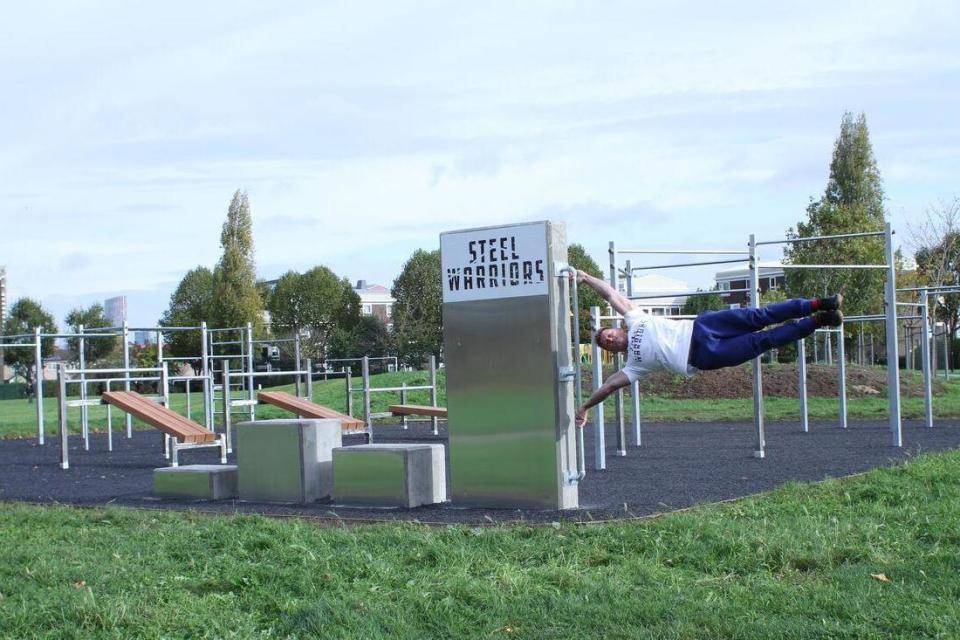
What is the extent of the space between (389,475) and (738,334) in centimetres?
282

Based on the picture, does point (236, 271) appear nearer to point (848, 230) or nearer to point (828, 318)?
point (848, 230)

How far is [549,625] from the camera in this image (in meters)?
4.50

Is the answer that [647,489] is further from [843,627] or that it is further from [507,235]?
[843,627]

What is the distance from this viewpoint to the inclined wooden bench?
12.1 m

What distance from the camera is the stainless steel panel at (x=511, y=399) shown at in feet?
25.2

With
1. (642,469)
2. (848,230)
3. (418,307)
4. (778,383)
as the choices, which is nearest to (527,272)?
(642,469)

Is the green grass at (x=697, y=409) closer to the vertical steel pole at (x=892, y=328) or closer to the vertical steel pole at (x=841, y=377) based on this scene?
the vertical steel pole at (x=841, y=377)

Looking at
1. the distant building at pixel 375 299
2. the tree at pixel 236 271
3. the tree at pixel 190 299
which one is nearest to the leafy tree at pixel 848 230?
the tree at pixel 236 271

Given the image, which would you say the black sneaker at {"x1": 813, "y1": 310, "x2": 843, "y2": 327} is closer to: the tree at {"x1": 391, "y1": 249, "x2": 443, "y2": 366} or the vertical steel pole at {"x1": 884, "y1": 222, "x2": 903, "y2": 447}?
the vertical steel pole at {"x1": 884, "y1": 222, "x2": 903, "y2": 447}

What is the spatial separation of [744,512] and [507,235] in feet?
8.53

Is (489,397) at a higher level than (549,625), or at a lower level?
higher

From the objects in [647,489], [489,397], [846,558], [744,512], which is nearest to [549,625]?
[846,558]

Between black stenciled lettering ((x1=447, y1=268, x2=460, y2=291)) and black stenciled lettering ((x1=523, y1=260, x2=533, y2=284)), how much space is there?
56 centimetres

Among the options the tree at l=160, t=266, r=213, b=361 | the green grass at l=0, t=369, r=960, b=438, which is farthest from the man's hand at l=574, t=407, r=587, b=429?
the tree at l=160, t=266, r=213, b=361
